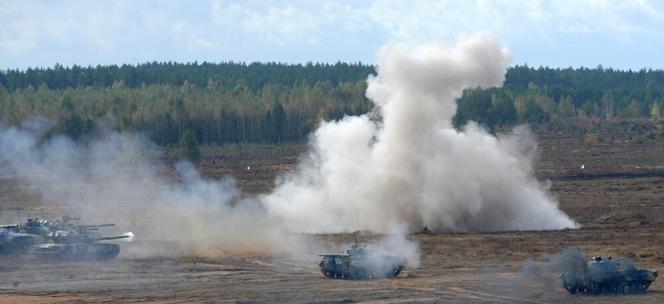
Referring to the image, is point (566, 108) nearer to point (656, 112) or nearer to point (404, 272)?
point (656, 112)

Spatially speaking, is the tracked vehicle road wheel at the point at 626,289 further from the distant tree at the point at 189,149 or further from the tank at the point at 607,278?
the distant tree at the point at 189,149

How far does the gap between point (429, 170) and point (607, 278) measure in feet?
64.3

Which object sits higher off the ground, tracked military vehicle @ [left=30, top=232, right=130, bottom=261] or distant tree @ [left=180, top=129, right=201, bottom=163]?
distant tree @ [left=180, top=129, right=201, bottom=163]

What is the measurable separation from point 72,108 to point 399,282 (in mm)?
77743

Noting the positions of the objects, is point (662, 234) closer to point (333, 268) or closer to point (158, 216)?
point (333, 268)

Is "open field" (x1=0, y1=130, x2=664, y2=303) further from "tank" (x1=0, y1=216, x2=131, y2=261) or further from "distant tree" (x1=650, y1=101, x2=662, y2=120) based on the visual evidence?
"distant tree" (x1=650, y1=101, x2=662, y2=120)

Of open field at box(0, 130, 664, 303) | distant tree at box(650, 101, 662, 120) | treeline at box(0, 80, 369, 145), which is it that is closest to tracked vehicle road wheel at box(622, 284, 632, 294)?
open field at box(0, 130, 664, 303)

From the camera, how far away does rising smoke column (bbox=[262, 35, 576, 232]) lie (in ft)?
196

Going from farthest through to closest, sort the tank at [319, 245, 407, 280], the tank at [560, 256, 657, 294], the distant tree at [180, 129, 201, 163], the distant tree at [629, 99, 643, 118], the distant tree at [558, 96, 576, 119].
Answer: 1. the distant tree at [629, 99, 643, 118]
2. the distant tree at [558, 96, 576, 119]
3. the distant tree at [180, 129, 201, 163]
4. the tank at [319, 245, 407, 280]
5. the tank at [560, 256, 657, 294]

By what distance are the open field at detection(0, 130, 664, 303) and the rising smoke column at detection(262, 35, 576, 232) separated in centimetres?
200

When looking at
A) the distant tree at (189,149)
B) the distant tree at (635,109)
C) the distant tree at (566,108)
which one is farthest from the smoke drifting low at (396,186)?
the distant tree at (635,109)

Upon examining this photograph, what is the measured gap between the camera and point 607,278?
40719 mm

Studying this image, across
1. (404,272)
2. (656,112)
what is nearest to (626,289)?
(404,272)

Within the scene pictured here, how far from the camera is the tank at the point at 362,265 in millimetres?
45531
